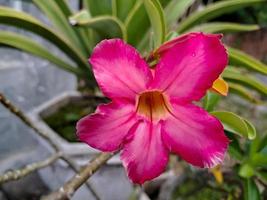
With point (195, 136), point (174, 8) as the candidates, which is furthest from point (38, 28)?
point (195, 136)

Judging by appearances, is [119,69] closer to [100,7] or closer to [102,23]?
[102,23]

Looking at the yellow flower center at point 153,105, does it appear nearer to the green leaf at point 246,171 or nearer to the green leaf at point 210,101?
the green leaf at point 210,101

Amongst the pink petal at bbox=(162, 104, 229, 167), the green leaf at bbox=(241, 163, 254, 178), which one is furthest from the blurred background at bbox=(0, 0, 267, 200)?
the pink petal at bbox=(162, 104, 229, 167)

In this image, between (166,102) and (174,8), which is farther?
(174,8)

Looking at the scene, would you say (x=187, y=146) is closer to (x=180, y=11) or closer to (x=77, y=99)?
(x=180, y=11)

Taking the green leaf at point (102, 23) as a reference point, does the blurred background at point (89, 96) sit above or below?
below

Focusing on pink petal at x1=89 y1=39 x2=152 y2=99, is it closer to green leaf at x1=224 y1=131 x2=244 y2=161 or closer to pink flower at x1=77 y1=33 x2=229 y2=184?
pink flower at x1=77 y1=33 x2=229 y2=184

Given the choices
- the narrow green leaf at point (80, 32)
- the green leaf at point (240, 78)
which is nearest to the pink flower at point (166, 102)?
the green leaf at point (240, 78)
